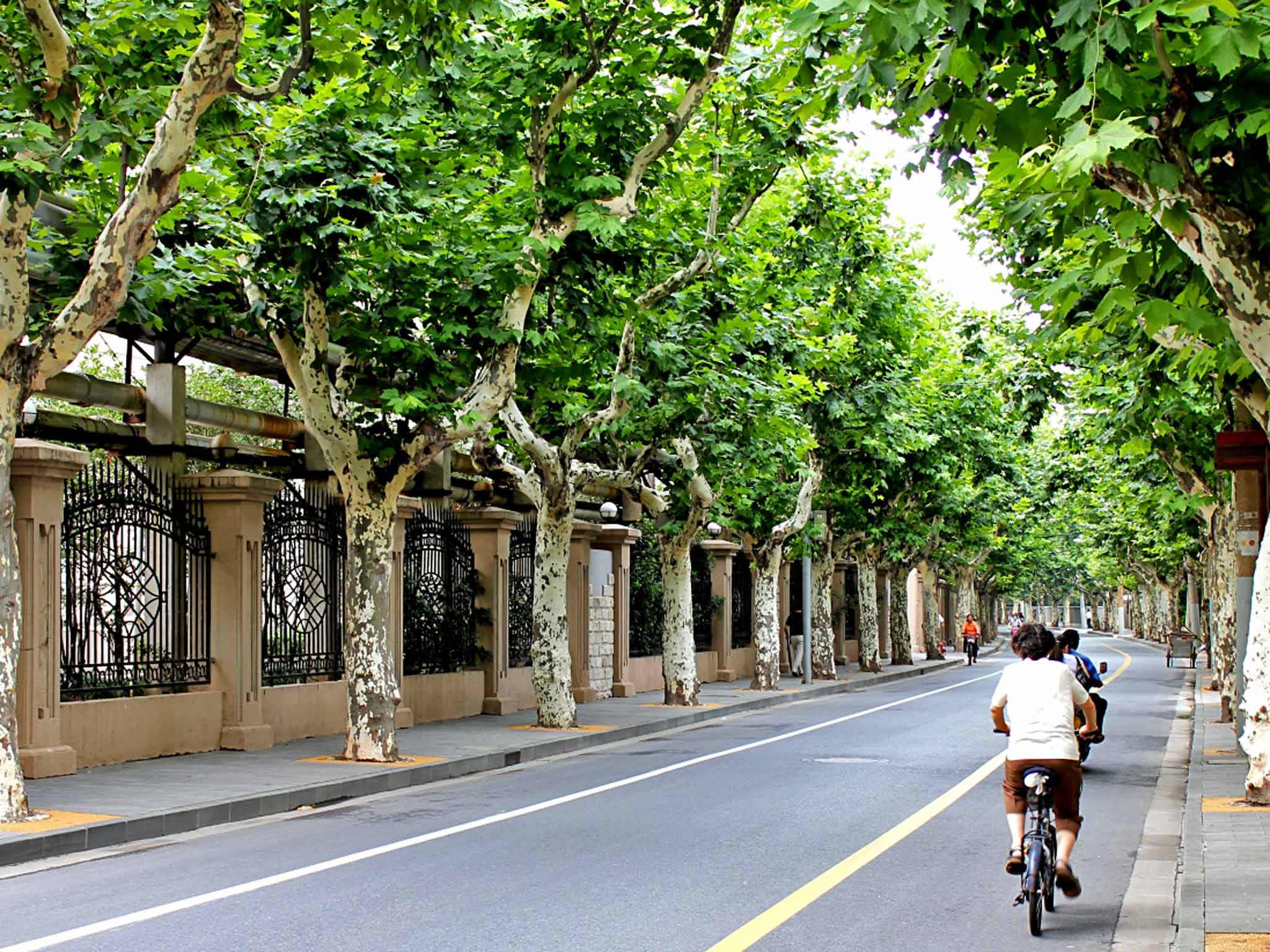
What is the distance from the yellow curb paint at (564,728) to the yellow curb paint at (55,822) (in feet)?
32.1

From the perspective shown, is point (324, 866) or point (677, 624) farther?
point (677, 624)

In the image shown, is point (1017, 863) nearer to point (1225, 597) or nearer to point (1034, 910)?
point (1034, 910)

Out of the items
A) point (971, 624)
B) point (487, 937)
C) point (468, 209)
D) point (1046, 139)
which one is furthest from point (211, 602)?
point (971, 624)

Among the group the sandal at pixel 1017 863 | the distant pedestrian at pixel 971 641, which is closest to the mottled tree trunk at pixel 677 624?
the sandal at pixel 1017 863

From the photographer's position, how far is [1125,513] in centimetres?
4491

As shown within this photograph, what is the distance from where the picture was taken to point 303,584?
19594 mm

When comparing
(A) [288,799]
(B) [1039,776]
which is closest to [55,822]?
(A) [288,799]

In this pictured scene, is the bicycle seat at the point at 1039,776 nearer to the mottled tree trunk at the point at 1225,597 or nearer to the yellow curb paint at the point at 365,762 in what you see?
the yellow curb paint at the point at 365,762

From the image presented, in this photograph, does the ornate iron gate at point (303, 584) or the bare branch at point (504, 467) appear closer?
the ornate iron gate at point (303, 584)

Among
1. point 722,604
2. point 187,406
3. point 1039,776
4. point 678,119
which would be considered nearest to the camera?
point 1039,776

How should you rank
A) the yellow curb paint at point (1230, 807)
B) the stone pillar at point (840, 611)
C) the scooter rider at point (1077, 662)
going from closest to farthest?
the yellow curb paint at point (1230, 807) → the scooter rider at point (1077, 662) → the stone pillar at point (840, 611)

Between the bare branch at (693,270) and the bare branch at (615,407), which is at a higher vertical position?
the bare branch at (693,270)

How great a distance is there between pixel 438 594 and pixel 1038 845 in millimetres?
16558

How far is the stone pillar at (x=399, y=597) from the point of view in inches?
840
